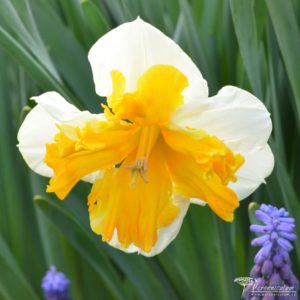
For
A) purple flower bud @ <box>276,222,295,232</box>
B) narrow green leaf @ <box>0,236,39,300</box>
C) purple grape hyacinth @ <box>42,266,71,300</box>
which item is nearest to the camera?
purple flower bud @ <box>276,222,295,232</box>

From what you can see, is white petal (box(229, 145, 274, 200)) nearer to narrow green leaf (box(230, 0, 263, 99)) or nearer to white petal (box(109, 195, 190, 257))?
white petal (box(109, 195, 190, 257))

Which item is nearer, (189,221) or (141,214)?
(141,214)

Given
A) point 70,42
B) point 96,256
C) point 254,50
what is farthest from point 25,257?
point 254,50

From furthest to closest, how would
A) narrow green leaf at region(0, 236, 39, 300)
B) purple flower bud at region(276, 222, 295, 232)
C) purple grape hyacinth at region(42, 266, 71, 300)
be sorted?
narrow green leaf at region(0, 236, 39, 300)
purple grape hyacinth at region(42, 266, 71, 300)
purple flower bud at region(276, 222, 295, 232)

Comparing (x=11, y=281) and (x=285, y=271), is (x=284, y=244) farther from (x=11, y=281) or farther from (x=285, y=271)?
(x=11, y=281)

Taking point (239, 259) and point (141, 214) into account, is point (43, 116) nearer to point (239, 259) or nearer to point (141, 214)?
point (141, 214)

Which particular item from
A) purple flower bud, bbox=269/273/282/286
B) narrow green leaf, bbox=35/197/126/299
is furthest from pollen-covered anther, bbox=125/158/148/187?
narrow green leaf, bbox=35/197/126/299
